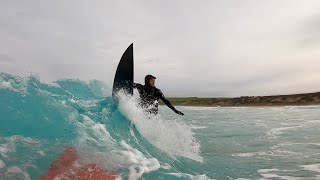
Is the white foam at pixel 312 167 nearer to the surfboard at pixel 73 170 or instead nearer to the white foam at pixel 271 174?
the white foam at pixel 271 174

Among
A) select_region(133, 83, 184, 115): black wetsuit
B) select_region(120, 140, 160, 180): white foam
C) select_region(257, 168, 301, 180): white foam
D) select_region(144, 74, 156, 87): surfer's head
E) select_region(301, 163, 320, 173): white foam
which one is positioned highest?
select_region(144, 74, 156, 87): surfer's head

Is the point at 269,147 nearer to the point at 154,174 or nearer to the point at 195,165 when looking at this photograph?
the point at 195,165

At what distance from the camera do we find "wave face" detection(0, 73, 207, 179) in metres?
7.72

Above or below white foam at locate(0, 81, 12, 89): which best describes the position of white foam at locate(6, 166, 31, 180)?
below

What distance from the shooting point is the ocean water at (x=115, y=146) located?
7.93m

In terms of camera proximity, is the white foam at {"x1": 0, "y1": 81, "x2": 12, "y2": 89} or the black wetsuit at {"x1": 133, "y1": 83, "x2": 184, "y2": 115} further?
the black wetsuit at {"x1": 133, "y1": 83, "x2": 184, "y2": 115}

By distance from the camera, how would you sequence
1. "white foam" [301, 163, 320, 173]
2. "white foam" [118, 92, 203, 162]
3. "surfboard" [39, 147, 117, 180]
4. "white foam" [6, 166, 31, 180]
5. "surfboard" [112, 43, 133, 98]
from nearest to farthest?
"white foam" [6, 166, 31, 180]
"surfboard" [39, 147, 117, 180]
"white foam" [301, 163, 320, 173]
"white foam" [118, 92, 203, 162]
"surfboard" [112, 43, 133, 98]

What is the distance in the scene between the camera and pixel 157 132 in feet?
42.8

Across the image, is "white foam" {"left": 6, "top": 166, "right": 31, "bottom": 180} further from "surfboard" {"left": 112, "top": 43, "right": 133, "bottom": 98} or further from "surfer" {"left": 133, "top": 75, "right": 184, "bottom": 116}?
"surfboard" {"left": 112, "top": 43, "right": 133, "bottom": 98}

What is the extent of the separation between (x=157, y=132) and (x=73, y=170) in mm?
5952

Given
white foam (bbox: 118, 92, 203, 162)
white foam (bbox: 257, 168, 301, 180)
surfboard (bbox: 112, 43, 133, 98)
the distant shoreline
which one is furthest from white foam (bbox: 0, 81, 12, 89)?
the distant shoreline

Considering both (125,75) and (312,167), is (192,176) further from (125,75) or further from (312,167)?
(125,75)

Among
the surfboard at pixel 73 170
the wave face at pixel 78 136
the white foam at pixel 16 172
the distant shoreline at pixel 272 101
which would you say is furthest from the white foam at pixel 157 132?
the distant shoreline at pixel 272 101

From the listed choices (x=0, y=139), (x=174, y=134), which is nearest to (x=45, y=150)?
(x=0, y=139)
